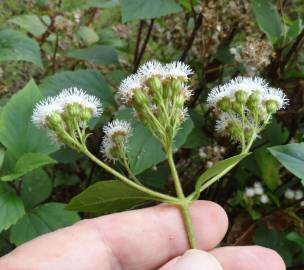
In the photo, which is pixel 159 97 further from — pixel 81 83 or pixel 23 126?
pixel 81 83

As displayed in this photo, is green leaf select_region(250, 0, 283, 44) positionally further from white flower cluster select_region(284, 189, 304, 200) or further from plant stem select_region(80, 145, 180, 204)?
plant stem select_region(80, 145, 180, 204)

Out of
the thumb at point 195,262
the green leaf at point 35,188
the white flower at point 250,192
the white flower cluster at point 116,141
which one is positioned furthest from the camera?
the white flower at point 250,192

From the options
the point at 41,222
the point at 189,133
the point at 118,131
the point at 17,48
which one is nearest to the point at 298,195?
the point at 189,133

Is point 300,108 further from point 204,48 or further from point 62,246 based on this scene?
point 62,246

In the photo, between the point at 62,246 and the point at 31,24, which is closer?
the point at 62,246

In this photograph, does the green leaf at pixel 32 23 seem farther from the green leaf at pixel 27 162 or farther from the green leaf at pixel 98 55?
the green leaf at pixel 27 162

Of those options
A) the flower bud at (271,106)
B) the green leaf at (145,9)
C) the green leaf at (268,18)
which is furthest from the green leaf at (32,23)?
the flower bud at (271,106)

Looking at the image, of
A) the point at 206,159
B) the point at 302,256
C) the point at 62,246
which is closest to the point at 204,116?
the point at 206,159
